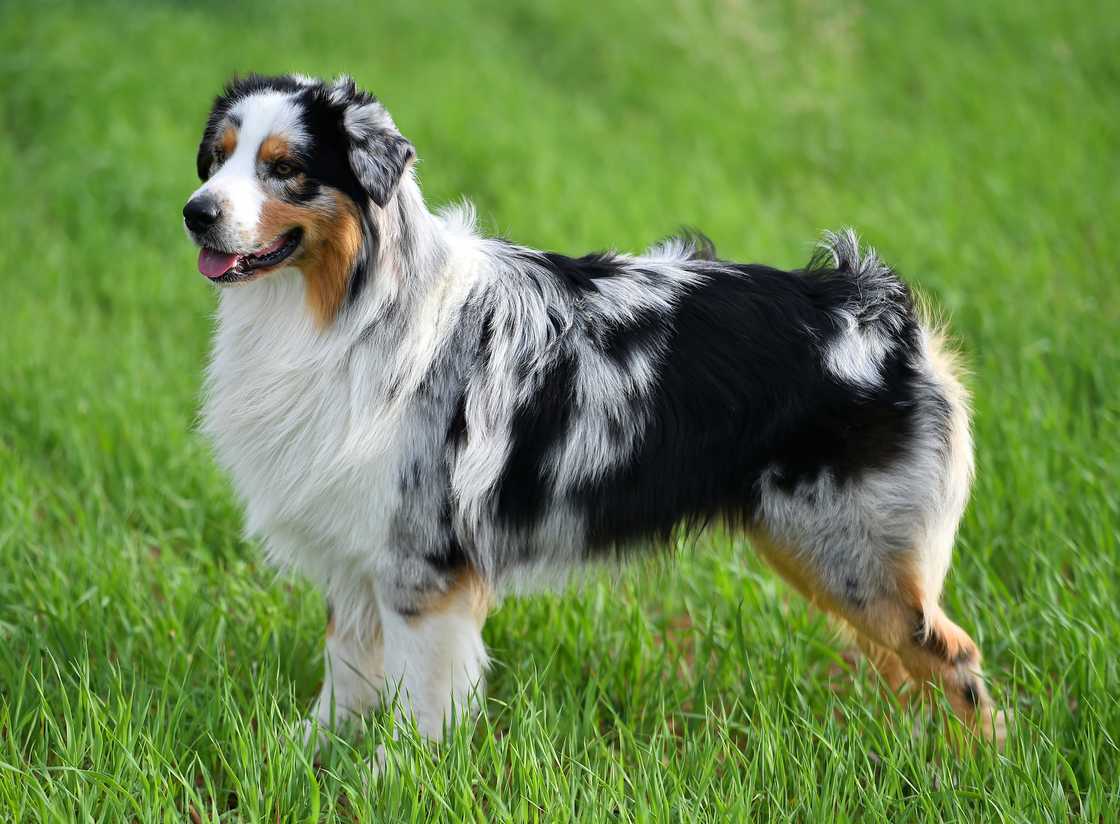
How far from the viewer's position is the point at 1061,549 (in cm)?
403

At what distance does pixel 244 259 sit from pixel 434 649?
3.88 feet

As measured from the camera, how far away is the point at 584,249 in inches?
265

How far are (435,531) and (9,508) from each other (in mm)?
2071

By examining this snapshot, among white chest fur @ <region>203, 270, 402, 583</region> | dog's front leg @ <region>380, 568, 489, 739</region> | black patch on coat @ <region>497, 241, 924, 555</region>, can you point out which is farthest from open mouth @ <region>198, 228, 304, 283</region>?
dog's front leg @ <region>380, 568, 489, 739</region>

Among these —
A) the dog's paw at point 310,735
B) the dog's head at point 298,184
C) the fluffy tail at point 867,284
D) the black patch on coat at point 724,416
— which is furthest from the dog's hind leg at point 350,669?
the fluffy tail at point 867,284

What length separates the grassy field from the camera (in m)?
2.92

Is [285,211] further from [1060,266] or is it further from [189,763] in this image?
[1060,266]

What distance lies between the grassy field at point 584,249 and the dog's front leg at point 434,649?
14cm

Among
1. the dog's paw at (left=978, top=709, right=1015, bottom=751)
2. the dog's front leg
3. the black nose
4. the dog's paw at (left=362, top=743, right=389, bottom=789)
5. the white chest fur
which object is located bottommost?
the dog's paw at (left=362, top=743, right=389, bottom=789)

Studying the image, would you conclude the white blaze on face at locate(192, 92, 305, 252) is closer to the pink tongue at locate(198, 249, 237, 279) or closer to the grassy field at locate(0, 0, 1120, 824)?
the pink tongue at locate(198, 249, 237, 279)

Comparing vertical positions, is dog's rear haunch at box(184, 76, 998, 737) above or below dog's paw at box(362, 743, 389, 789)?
above

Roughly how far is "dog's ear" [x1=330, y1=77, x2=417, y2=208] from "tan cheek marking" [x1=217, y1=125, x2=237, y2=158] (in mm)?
284

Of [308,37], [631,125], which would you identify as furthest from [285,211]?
[308,37]

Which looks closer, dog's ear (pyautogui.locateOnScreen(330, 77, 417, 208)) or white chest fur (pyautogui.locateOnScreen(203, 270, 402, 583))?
dog's ear (pyautogui.locateOnScreen(330, 77, 417, 208))
